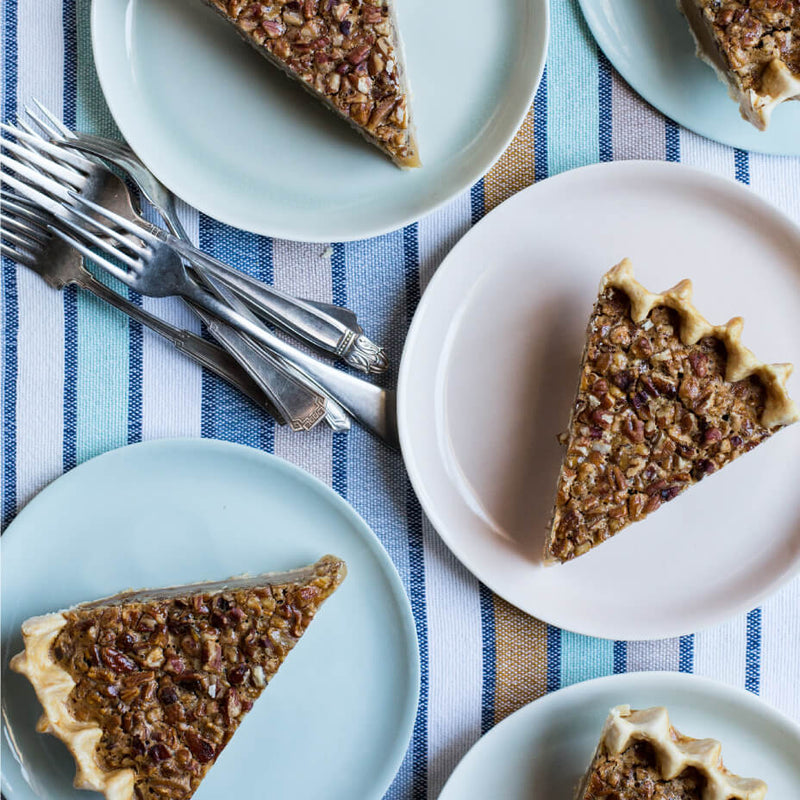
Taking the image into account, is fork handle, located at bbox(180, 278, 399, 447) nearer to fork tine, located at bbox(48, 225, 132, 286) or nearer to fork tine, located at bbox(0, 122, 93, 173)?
fork tine, located at bbox(48, 225, 132, 286)

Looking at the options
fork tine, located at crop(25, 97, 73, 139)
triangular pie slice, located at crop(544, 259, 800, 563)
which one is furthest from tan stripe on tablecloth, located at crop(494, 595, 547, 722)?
fork tine, located at crop(25, 97, 73, 139)

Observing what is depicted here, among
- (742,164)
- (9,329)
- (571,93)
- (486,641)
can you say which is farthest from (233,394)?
(742,164)

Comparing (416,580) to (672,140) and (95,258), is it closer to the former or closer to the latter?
(95,258)

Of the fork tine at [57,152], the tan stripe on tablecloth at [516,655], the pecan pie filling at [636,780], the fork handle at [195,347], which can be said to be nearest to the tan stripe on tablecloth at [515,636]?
the tan stripe on tablecloth at [516,655]

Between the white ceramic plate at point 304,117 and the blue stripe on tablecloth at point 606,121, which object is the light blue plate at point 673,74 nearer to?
the blue stripe on tablecloth at point 606,121

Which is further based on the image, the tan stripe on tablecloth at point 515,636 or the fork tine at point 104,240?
the tan stripe on tablecloth at point 515,636

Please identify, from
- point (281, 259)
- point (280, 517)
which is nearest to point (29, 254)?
point (281, 259)

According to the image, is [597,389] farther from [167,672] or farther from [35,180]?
[35,180]
